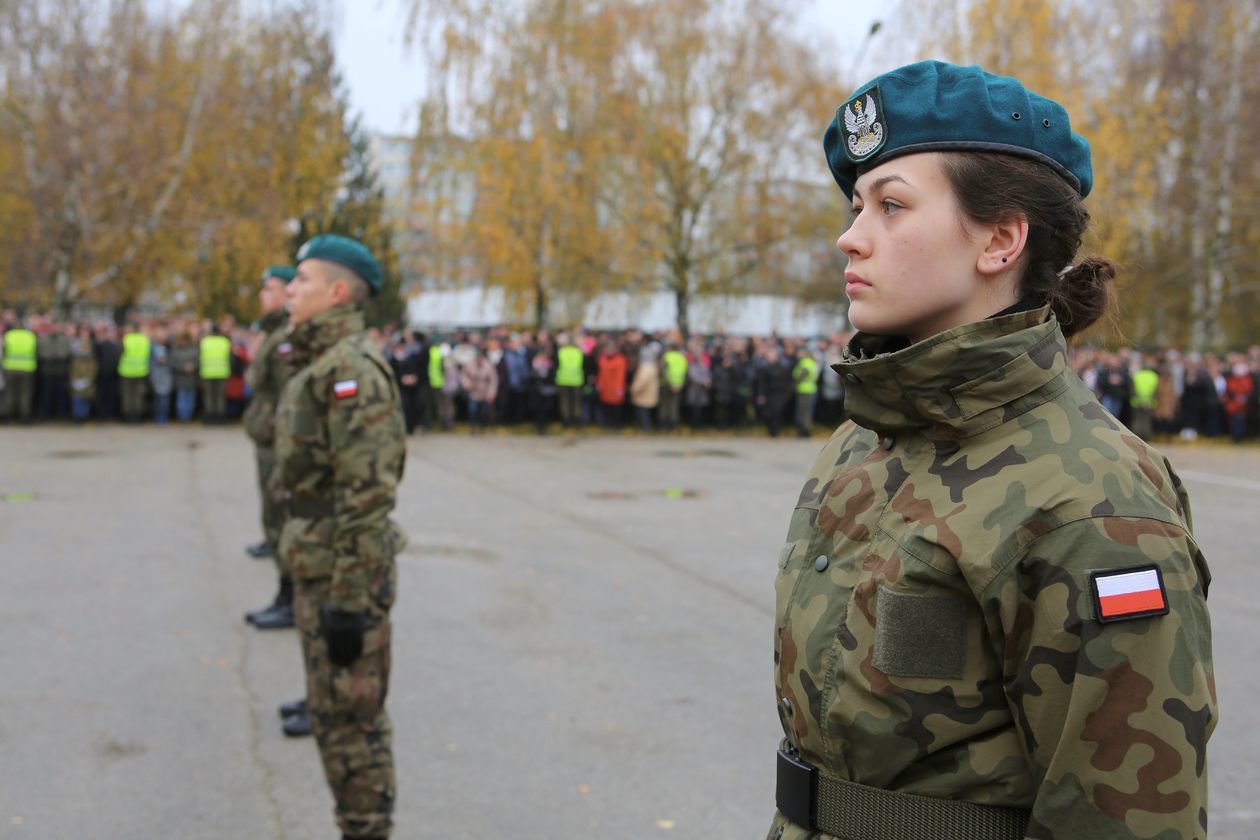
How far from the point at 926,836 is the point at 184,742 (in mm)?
4169

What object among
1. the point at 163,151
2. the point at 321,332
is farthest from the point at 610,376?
the point at 321,332

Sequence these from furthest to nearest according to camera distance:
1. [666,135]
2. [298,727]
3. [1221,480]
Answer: [666,135]
[1221,480]
[298,727]

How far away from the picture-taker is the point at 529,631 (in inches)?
265

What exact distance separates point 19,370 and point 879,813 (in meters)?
20.5

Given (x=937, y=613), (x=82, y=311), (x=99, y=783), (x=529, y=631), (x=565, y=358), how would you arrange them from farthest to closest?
(x=82, y=311)
(x=565, y=358)
(x=529, y=631)
(x=99, y=783)
(x=937, y=613)

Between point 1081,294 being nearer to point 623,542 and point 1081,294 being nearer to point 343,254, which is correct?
point 343,254

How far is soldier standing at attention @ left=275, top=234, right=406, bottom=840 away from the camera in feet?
12.5

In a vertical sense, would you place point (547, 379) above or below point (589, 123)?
below

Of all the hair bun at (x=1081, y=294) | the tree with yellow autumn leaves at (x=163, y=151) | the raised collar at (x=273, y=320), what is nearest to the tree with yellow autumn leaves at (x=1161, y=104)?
the tree with yellow autumn leaves at (x=163, y=151)

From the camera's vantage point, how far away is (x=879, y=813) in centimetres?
157

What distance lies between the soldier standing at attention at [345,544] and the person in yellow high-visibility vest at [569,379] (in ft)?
55.1

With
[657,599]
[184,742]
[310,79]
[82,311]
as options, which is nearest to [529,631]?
[657,599]

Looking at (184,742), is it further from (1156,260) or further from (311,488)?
(1156,260)

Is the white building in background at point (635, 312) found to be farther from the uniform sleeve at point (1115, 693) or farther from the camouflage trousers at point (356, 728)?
the uniform sleeve at point (1115, 693)
